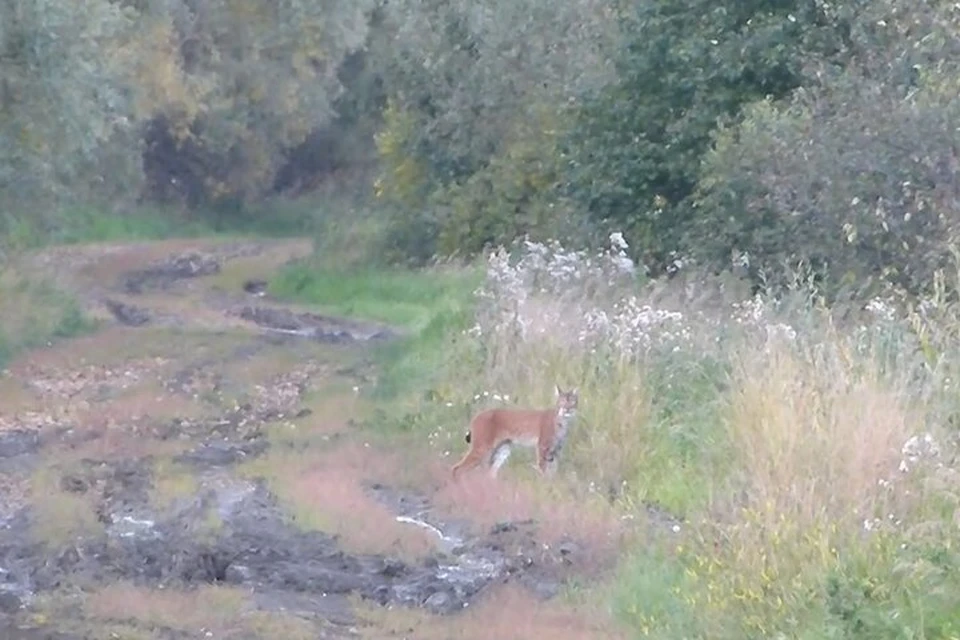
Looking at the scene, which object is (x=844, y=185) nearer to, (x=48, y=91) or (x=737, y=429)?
(x=737, y=429)

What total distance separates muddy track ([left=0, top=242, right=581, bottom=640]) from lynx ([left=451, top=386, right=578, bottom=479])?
59 cm

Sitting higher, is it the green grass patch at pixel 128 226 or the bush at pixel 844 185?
the bush at pixel 844 185

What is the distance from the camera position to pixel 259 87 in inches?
1750

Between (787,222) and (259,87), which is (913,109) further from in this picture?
(259,87)

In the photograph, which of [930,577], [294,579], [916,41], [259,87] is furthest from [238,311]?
[930,577]

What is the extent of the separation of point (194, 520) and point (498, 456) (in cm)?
259

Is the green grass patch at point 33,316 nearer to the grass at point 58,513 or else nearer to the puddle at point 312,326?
the puddle at point 312,326

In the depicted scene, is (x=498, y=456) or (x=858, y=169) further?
(x=858, y=169)

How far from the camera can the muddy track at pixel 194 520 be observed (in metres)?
11.8

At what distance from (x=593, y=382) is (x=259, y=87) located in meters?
30.1

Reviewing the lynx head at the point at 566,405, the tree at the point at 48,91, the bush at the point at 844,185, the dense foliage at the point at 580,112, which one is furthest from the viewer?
the tree at the point at 48,91

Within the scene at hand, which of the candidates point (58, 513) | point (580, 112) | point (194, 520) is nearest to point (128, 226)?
point (580, 112)

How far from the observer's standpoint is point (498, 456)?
1514 cm

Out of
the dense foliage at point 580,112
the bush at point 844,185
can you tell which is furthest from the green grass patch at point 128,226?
the bush at point 844,185
